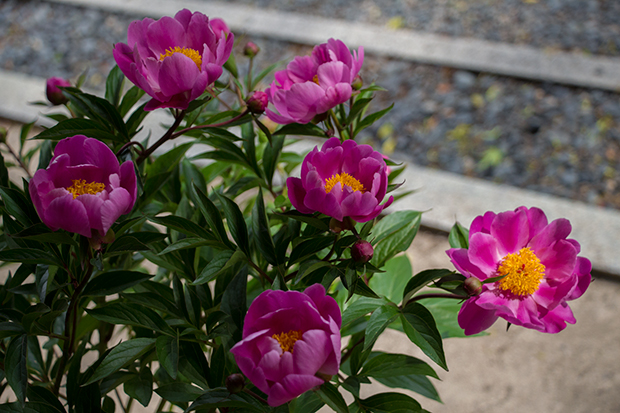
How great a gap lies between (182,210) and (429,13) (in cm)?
187

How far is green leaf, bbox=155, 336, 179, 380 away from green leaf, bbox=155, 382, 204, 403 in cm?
2

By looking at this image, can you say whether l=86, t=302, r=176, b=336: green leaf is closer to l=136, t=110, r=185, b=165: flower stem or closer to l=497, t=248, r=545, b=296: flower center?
l=136, t=110, r=185, b=165: flower stem

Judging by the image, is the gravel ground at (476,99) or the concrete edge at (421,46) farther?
the concrete edge at (421,46)

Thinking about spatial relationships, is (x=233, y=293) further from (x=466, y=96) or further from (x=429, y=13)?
(x=429, y=13)

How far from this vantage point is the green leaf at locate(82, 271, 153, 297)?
0.47m

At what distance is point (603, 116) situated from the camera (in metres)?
1.74

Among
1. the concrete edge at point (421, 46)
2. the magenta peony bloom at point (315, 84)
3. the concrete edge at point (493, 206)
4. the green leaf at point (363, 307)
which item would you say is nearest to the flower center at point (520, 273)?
the green leaf at point (363, 307)

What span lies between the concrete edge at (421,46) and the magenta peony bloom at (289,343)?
170cm

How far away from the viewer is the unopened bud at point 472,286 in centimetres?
42

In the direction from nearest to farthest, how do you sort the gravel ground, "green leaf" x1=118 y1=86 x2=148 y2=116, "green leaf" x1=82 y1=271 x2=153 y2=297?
"green leaf" x1=82 y1=271 x2=153 y2=297
"green leaf" x1=118 y1=86 x2=148 y2=116
the gravel ground

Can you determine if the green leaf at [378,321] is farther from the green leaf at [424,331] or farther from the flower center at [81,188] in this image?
the flower center at [81,188]

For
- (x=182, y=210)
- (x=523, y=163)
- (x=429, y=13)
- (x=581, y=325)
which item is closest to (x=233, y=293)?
(x=182, y=210)

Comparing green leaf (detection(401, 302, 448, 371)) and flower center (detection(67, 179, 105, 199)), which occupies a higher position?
flower center (detection(67, 179, 105, 199))

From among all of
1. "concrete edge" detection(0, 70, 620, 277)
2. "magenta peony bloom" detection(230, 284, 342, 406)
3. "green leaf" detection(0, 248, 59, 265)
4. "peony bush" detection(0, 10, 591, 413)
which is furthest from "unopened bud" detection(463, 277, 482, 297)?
"concrete edge" detection(0, 70, 620, 277)
